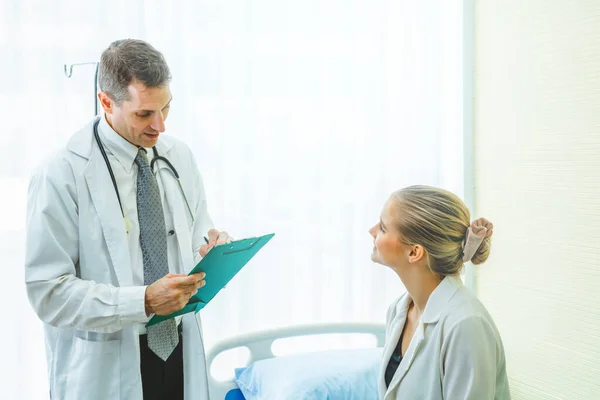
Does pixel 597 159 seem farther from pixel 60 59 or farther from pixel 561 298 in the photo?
pixel 60 59

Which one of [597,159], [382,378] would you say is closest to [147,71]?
[382,378]

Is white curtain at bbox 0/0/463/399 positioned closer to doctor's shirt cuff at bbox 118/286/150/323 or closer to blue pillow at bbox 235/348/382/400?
blue pillow at bbox 235/348/382/400

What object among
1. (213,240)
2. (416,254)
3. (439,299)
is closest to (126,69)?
(213,240)

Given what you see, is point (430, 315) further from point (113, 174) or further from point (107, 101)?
point (107, 101)

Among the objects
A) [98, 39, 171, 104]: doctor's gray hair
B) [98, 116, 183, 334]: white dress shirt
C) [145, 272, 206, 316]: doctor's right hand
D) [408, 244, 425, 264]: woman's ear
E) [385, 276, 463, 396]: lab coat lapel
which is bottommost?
[385, 276, 463, 396]: lab coat lapel

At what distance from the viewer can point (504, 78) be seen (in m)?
2.82

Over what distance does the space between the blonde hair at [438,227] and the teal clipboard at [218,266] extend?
374mm

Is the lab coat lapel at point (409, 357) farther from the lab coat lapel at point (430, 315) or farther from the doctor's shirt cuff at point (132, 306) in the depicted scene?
the doctor's shirt cuff at point (132, 306)

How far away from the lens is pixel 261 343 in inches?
98.3

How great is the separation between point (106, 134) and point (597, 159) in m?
1.67

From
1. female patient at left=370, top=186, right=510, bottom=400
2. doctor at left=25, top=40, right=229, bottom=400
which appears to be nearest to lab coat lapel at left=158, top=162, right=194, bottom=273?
doctor at left=25, top=40, right=229, bottom=400

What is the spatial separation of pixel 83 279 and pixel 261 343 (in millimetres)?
916

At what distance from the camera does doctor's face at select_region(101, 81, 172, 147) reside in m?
1.73

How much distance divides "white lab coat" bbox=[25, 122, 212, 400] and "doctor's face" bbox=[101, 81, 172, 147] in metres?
0.10
